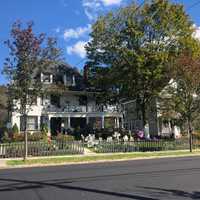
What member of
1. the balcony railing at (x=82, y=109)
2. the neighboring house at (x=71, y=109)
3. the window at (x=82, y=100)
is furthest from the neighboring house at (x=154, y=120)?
the window at (x=82, y=100)

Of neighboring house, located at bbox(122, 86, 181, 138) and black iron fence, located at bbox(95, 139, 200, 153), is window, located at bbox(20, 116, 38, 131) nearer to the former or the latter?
neighboring house, located at bbox(122, 86, 181, 138)

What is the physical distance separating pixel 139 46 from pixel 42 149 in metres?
21.3

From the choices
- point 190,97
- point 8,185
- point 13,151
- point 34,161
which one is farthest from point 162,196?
point 190,97

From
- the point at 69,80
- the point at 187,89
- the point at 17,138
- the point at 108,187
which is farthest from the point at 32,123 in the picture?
the point at 108,187

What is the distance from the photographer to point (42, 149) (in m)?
29.5

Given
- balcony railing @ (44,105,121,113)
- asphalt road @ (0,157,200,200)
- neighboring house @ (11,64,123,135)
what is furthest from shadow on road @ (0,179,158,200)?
balcony railing @ (44,105,121,113)

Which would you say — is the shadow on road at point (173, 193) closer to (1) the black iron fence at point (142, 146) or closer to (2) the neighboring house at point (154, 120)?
(1) the black iron fence at point (142, 146)

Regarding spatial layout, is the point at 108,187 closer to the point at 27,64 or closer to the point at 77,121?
the point at 27,64

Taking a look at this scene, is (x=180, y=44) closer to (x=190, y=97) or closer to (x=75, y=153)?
(x=190, y=97)

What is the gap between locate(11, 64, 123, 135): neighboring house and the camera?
49625 mm

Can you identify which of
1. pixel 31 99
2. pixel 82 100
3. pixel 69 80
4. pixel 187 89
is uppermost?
pixel 69 80

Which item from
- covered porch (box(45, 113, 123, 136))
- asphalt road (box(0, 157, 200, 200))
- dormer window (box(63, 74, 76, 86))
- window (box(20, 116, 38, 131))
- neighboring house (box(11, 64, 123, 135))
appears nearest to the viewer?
asphalt road (box(0, 157, 200, 200))

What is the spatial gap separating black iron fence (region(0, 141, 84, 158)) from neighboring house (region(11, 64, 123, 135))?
18674 mm

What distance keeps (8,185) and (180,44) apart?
120ft
